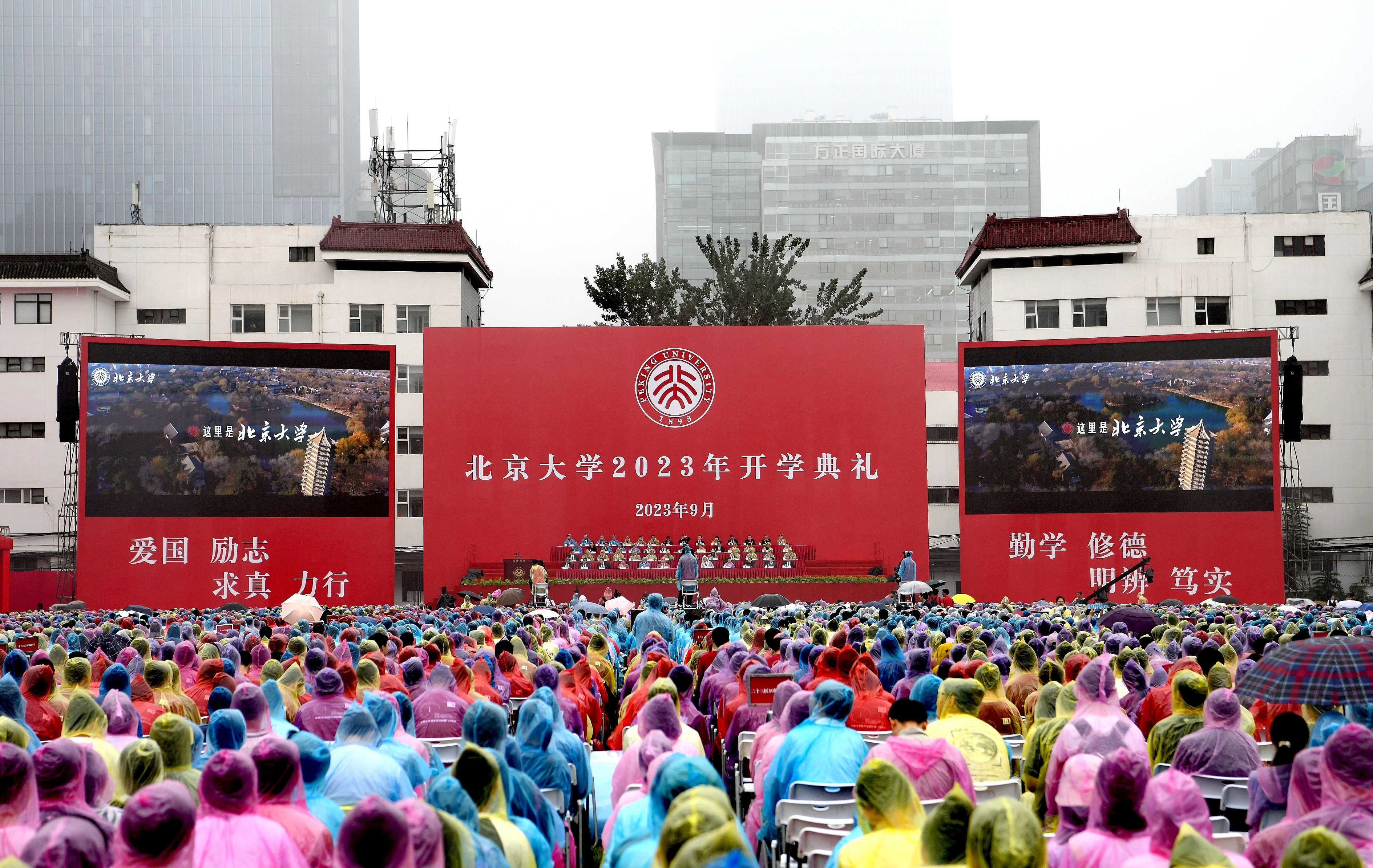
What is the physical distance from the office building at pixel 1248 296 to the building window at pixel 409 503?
45.9 feet

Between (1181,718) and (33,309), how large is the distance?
2950 cm

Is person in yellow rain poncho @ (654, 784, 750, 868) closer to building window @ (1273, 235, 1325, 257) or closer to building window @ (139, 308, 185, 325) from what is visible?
building window @ (139, 308, 185, 325)

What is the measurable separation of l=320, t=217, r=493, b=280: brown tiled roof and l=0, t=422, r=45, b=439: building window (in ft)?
25.1

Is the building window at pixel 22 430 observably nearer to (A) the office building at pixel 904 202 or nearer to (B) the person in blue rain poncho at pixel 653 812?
(B) the person in blue rain poncho at pixel 653 812

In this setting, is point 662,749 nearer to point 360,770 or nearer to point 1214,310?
point 360,770

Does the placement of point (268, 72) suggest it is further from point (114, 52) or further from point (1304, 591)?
point (1304, 591)

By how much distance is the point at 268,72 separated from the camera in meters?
72.6

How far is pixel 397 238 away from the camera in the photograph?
1190 inches

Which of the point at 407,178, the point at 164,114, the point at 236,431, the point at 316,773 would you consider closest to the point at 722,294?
the point at 407,178

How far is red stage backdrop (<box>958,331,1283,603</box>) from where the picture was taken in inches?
790

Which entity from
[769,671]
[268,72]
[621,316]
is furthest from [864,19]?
[769,671]

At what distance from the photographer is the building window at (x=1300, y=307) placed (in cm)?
2944

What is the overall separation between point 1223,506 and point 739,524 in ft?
25.7

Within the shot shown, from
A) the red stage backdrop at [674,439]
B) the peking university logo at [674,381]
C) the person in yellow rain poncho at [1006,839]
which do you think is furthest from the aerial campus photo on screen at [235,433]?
the person in yellow rain poncho at [1006,839]
